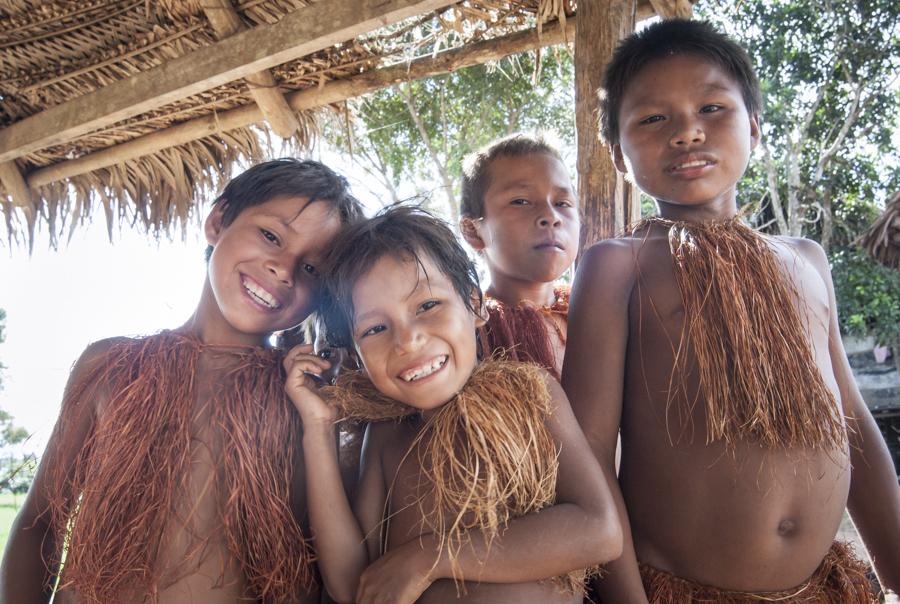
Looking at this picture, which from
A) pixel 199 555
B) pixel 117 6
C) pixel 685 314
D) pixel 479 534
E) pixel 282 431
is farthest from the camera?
pixel 117 6

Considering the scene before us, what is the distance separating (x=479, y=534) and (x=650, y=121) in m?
1.00

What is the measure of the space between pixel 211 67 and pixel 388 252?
176cm

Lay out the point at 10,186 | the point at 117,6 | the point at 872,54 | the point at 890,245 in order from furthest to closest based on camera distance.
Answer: the point at 872,54 → the point at 10,186 → the point at 890,245 → the point at 117,6

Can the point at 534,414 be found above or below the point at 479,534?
above

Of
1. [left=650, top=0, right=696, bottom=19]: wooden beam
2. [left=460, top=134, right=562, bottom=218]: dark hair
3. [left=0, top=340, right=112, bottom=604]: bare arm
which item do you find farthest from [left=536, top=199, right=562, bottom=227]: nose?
[left=0, top=340, right=112, bottom=604]: bare arm

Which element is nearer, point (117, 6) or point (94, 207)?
point (117, 6)

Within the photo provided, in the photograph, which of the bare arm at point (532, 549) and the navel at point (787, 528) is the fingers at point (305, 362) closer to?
the bare arm at point (532, 549)

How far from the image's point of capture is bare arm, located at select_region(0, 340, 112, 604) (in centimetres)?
174

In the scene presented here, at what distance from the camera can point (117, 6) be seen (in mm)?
2924

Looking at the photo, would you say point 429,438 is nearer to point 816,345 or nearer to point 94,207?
point 816,345

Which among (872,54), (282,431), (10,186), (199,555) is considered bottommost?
(199,555)

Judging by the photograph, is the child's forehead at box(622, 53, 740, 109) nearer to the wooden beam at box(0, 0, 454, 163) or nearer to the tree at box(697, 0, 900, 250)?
the wooden beam at box(0, 0, 454, 163)

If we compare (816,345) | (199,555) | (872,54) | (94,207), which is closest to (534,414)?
(816,345)

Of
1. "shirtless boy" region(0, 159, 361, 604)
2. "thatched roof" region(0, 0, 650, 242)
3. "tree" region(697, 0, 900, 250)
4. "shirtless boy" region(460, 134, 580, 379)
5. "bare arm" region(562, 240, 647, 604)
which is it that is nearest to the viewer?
"bare arm" region(562, 240, 647, 604)
